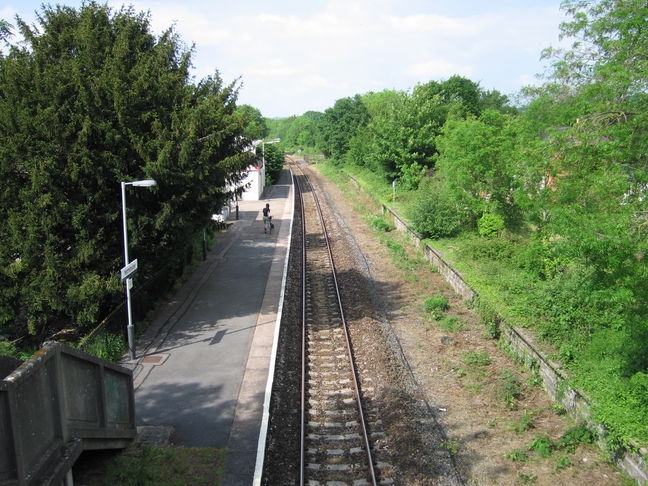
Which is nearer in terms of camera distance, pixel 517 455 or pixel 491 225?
pixel 517 455

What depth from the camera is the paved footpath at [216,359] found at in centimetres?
1042

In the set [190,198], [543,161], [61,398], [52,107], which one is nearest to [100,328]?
[190,198]

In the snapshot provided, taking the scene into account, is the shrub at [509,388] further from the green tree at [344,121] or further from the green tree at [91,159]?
the green tree at [344,121]

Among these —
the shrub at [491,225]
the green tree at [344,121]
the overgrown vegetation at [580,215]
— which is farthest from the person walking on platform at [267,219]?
the green tree at [344,121]

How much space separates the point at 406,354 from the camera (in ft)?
46.4

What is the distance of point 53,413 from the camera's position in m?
5.82

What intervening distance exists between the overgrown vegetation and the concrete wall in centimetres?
828

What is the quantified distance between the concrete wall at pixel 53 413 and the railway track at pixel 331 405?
3.64 metres

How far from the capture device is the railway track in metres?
9.16

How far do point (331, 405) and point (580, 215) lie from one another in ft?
21.5

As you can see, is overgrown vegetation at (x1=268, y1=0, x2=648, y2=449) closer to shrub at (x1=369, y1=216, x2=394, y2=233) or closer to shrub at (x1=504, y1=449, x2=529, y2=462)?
shrub at (x1=504, y1=449, x2=529, y2=462)

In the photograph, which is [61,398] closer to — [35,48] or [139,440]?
[139,440]

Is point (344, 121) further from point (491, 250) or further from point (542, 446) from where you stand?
point (542, 446)

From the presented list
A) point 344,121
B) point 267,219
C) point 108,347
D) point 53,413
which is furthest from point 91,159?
point 344,121
